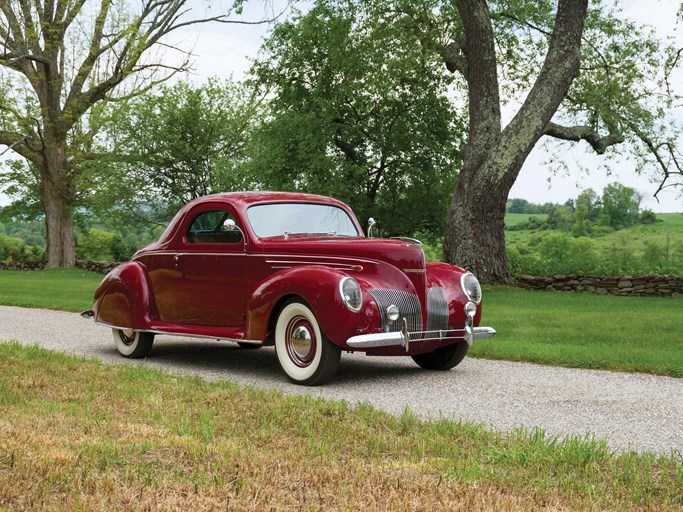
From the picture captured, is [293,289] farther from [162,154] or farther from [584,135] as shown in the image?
[162,154]

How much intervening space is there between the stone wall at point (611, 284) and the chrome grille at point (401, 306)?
1426 centimetres

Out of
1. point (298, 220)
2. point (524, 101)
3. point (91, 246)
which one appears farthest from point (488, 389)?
point (91, 246)

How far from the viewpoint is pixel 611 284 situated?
20734 mm

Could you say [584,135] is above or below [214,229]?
above

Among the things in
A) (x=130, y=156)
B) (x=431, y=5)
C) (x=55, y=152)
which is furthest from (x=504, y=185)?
(x=55, y=152)

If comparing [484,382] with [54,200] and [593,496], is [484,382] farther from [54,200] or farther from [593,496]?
[54,200]

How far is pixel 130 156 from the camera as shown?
35.2 metres

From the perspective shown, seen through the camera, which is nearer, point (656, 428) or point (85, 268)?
point (656, 428)

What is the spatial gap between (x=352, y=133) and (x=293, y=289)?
777 inches

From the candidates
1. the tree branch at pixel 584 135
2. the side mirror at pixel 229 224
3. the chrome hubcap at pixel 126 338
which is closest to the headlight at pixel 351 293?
the side mirror at pixel 229 224

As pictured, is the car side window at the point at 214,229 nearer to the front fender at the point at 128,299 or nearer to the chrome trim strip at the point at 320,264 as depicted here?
the chrome trim strip at the point at 320,264

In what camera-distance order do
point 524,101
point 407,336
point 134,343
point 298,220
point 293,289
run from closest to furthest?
point 407,336
point 293,289
point 298,220
point 134,343
point 524,101

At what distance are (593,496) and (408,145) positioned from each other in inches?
920

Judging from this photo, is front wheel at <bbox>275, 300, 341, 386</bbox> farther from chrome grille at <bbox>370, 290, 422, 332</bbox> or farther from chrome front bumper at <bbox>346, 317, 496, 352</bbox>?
chrome grille at <bbox>370, 290, 422, 332</bbox>
